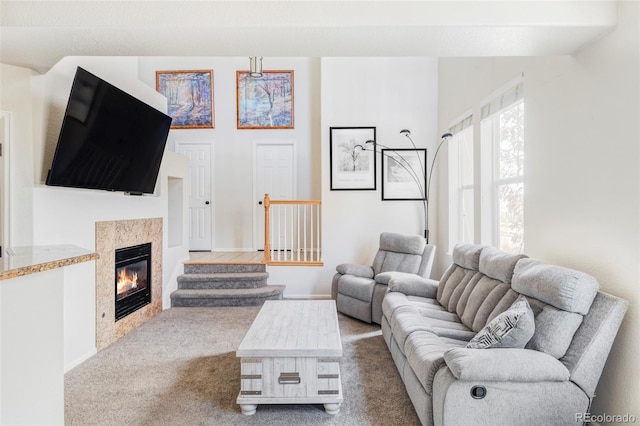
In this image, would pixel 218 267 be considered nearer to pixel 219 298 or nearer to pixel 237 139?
pixel 219 298

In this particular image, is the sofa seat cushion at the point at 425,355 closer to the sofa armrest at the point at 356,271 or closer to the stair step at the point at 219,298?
the sofa armrest at the point at 356,271

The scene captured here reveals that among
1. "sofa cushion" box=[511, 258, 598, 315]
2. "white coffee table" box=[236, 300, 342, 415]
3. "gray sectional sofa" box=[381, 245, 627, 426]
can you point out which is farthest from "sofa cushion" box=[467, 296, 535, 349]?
"white coffee table" box=[236, 300, 342, 415]

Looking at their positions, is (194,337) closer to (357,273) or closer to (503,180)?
(357,273)

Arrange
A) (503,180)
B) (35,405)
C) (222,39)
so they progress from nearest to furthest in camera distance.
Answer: (35,405), (222,39), (503,180)

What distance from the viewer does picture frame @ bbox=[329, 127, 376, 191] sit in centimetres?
519

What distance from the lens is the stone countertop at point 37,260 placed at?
58.4 inches

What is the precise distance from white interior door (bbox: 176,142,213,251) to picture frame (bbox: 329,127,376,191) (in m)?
→ 2.51

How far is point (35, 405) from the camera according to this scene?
162 centimetres

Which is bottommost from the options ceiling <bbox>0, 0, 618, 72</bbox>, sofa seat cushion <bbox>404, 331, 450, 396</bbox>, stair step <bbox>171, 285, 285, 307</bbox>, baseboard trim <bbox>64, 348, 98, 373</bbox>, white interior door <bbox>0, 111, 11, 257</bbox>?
baseboard trim <bbox>64, 348, 98, 373</bbox>

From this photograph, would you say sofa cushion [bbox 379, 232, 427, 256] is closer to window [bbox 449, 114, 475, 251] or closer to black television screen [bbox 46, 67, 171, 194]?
window [bbox 449, 114, 475, 251]

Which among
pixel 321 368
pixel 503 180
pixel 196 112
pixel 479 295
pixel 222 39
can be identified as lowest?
pixel 321 368

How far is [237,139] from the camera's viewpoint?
631cm

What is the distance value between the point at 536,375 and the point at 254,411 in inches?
66.4

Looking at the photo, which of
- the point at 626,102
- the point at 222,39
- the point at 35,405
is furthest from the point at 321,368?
the point at 626,102
